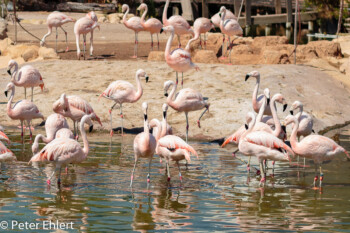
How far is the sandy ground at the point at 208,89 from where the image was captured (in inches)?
509

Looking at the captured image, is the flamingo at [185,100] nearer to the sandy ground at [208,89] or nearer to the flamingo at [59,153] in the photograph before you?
the sandy ground at [208,89]

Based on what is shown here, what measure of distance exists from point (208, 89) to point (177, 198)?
21.1ft

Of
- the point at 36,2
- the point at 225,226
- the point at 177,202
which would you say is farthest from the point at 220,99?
the point at 36,2

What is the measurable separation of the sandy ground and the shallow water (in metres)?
2.55

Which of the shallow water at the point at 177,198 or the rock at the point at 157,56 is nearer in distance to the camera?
the shallow water at the point at 177,198

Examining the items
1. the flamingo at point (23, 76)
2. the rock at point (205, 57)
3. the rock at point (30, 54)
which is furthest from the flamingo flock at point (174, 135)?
the rock at point (30, 54)

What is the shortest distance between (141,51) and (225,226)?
520 inches

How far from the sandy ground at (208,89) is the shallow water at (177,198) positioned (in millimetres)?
2549

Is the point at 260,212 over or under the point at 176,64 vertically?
under

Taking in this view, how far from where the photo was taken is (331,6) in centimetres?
2719

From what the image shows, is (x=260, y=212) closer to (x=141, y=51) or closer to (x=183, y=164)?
(x=183, y=164)

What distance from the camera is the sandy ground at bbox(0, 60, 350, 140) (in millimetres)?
12930

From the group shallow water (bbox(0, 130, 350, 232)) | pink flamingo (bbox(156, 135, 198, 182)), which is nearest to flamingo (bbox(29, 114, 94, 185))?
shallow water (bbox(0, 130, 350, 232))

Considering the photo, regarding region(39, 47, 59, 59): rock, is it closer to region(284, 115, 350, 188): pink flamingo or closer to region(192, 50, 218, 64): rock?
region(192, 50, 218, 64): rock
